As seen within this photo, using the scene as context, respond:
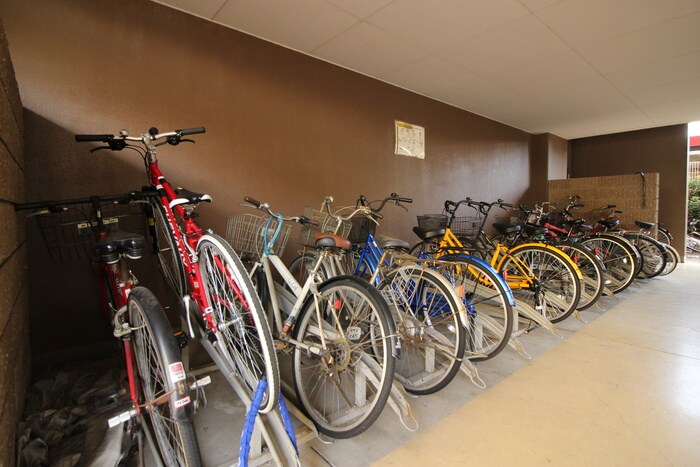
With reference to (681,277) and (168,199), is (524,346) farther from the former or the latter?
(681,277)

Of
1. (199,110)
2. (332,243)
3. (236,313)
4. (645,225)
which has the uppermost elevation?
(199,110)

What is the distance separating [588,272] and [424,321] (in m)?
2.32

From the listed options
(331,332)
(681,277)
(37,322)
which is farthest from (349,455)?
(681,277)

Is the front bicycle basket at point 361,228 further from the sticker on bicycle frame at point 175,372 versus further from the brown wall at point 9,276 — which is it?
the brown wall at point 9,276

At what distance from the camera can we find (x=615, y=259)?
364 cm

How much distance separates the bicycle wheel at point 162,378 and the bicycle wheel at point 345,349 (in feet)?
1.71

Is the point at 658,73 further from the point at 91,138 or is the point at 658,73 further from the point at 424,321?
the point at 91,138

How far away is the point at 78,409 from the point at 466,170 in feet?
14.0

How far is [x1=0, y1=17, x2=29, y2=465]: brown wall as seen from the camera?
3.15 ft

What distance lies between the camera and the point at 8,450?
3.21 feet

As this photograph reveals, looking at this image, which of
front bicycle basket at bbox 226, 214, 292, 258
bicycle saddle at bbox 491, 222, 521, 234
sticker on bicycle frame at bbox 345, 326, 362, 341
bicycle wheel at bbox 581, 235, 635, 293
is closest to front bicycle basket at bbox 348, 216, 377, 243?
front bicycle basket at bbox 226, 214, 292, 258

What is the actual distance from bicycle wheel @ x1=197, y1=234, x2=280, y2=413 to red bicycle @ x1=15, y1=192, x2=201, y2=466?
0.24m

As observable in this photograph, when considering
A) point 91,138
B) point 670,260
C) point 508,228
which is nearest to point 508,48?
point 508,228

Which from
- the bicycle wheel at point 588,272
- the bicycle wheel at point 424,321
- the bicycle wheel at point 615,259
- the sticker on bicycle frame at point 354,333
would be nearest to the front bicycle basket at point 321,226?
the bicycle wheel at point 424,321
